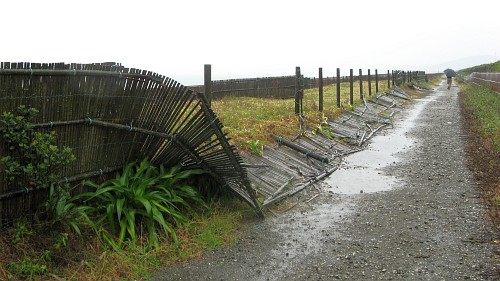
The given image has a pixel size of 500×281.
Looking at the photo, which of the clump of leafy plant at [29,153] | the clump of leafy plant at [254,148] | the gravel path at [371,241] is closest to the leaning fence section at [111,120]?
the clump of leafy plant at [29,153]

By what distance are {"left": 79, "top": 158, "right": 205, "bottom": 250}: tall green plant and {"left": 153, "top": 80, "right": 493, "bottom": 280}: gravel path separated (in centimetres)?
62

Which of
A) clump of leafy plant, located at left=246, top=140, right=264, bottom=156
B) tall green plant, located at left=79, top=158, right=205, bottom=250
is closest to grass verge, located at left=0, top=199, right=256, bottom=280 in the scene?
tall green plant, located at left=79, top=158, right=205, bottom=250

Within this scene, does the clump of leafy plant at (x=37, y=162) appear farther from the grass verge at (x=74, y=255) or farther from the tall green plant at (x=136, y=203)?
the tall green plant at (x=136, y=203)

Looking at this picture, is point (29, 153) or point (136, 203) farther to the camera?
point (136, 203)

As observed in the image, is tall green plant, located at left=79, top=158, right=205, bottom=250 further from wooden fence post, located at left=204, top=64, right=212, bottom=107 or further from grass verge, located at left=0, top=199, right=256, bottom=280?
wooden fence post, located at left=204, top=64, right=212, bottom=107

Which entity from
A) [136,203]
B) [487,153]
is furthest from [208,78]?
[487,153]

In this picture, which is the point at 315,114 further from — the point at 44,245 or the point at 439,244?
the point at 44,245

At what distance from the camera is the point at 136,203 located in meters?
5.45

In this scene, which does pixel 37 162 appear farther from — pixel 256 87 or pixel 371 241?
pixel 256 87

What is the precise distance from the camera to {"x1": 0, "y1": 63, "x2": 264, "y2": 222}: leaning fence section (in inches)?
182

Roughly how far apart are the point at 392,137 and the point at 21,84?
12079 millimetres

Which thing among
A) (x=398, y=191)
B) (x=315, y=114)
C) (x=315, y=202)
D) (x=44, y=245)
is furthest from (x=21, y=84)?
(x=315, y=114)

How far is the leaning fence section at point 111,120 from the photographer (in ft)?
15.1

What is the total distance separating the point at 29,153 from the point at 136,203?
135 centimetres
